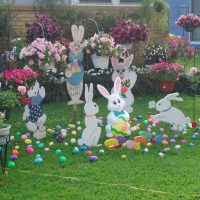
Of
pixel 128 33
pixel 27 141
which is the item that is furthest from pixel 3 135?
pixel 128 33

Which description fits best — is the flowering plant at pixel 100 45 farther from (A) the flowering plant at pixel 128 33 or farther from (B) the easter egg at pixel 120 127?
(B) the easter egg at pixel 120 127

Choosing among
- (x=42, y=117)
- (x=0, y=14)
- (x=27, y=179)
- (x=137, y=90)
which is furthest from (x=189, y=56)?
(x=27, y=179)

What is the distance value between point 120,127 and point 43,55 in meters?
2.04

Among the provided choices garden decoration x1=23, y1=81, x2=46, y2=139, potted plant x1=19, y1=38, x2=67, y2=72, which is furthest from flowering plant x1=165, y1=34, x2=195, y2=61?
garden decoration x1=23, y1=81, x2=46, y2=139

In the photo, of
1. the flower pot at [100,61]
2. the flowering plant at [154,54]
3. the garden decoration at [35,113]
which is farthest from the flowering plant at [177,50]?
the garden decoration at [35,113]

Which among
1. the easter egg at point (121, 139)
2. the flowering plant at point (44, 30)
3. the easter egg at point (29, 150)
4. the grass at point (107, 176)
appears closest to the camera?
the grass at point (107, 176)

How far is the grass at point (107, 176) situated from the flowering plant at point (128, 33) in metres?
4.28

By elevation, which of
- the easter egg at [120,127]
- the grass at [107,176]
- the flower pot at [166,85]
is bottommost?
the grass at [107,176]

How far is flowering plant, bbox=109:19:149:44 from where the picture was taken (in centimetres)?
1056

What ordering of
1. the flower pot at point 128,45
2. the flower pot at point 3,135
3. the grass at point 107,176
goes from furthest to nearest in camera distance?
the flower pot at point 128,45
the flower pot at point 3,135
the grass at point 107,176

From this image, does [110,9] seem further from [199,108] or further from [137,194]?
[137,194]

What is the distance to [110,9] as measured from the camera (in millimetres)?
11719

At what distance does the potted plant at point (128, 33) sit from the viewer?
1056 cm

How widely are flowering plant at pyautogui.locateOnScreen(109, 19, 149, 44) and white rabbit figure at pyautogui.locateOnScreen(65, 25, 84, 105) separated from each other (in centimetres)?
277
